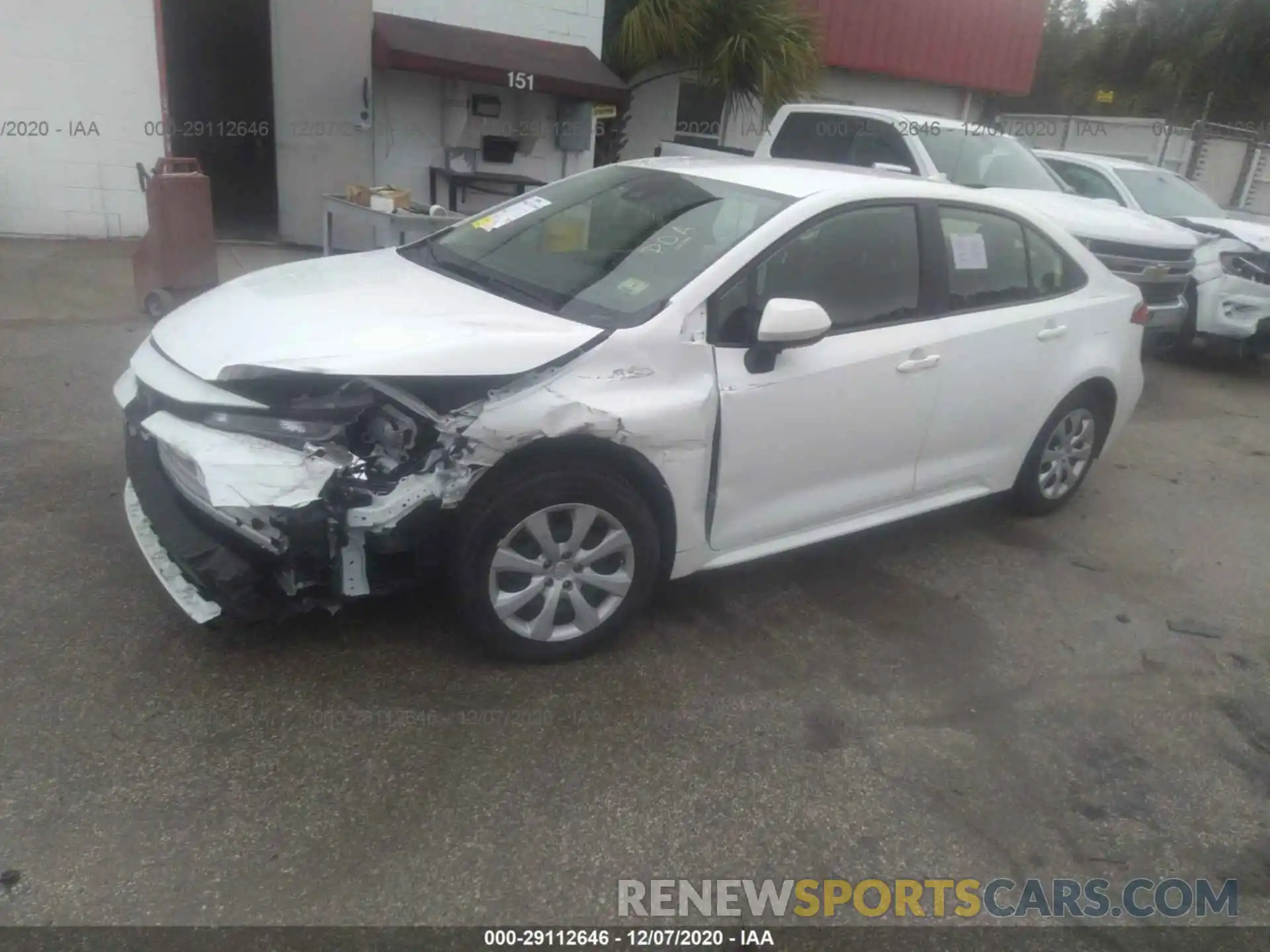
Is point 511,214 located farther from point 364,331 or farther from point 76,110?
point 76,110

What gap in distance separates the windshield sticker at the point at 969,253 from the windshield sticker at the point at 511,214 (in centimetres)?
173

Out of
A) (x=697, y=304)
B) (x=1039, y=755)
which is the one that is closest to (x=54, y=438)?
(x=697, y=304)

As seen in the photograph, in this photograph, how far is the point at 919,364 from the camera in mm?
3992

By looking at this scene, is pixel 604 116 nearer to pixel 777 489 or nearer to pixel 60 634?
pixel 777 489

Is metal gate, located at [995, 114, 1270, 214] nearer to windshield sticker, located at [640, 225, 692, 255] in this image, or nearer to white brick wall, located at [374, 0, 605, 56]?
white brick wall, located at [374, 0, 605, 56]

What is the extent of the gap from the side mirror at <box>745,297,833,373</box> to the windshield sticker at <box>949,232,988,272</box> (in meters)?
1.04

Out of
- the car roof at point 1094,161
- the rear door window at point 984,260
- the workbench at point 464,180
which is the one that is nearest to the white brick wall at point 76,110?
the workbench at point 464,180

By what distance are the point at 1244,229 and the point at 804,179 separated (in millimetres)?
7296

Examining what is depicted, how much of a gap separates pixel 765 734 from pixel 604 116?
848cm

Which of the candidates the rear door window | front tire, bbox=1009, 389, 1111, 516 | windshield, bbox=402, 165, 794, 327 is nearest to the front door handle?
the rear door window

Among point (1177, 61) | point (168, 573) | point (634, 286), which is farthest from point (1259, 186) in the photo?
point (168, 573)

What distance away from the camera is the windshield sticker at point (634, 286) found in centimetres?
354

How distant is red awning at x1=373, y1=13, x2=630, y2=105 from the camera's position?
877 centimetres

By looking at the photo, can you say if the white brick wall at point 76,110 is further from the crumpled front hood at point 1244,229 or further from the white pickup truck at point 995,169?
the crumpled front hood at point 1244,229
